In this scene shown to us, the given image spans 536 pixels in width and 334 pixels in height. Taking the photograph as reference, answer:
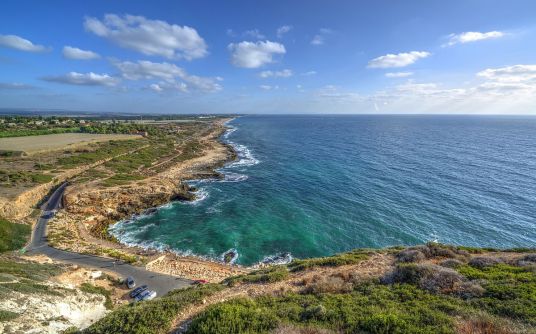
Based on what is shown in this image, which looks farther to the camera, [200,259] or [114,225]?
[114,225]

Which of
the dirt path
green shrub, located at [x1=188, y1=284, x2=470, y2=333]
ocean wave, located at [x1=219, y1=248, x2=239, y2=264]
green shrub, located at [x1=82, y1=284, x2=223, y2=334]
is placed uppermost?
green shrub, located at [x1=188, y1=284, x2=470, y2=333]

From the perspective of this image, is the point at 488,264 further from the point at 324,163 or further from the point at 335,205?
the point at 324,163

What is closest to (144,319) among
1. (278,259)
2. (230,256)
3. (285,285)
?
(285,285)

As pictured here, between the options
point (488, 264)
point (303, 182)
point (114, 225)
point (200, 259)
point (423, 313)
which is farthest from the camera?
point (303, 182)

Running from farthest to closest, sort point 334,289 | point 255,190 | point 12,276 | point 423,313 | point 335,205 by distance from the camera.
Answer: point 255,190
point 335,205
point 12,276
point 334,289
point 423,313

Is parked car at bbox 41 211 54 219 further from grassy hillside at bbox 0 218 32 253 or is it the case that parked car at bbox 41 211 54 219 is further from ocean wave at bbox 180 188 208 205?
ocean wave at bbox 180 188 208 205

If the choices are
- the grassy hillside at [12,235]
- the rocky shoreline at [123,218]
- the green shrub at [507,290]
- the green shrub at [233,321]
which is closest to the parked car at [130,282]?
the rocky shoreline at [123,218]

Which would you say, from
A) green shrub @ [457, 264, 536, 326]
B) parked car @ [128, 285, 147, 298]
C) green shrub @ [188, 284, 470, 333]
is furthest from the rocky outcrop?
green shrub @ [457, 264, 536, 326]

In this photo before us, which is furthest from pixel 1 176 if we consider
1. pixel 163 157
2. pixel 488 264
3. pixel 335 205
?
pixel 488 264
